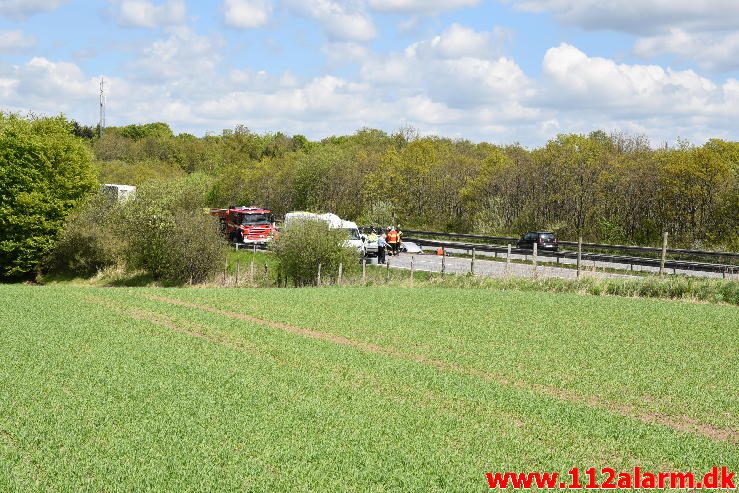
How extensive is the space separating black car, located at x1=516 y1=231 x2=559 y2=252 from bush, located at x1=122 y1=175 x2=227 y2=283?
1980 centimetres

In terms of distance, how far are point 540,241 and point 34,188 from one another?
35.2 meters

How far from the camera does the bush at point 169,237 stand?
1769 inches

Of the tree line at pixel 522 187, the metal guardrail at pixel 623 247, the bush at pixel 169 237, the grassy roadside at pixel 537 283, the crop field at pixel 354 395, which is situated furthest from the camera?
the tree line at pixel 522 187

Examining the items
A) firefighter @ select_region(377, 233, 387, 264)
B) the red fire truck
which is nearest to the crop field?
firefighter @ select_region(377, 233, 387, 264)

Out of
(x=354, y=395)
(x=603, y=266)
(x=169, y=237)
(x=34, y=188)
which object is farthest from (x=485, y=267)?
(x=34, y=188)

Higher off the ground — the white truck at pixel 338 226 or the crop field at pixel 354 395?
the white truck at pixel 338 226

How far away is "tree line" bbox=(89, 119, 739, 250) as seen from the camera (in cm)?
5384

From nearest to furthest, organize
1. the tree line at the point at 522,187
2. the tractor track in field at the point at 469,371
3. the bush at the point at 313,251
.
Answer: the tractor track in field at the point at 469,371, the bush at the point at 313,251, the tree line at the point at 522,187

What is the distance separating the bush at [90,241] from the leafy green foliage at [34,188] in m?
1.56

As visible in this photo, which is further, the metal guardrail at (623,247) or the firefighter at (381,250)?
the firefighter at (381,250)

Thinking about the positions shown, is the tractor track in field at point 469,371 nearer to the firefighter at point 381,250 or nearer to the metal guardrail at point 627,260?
the firefighter at point 381,250

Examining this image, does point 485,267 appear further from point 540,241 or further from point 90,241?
point 90,241

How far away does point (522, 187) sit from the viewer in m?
66.4

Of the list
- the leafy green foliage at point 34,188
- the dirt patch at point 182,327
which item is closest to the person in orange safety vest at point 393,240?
the dirt patch at point 182,327
